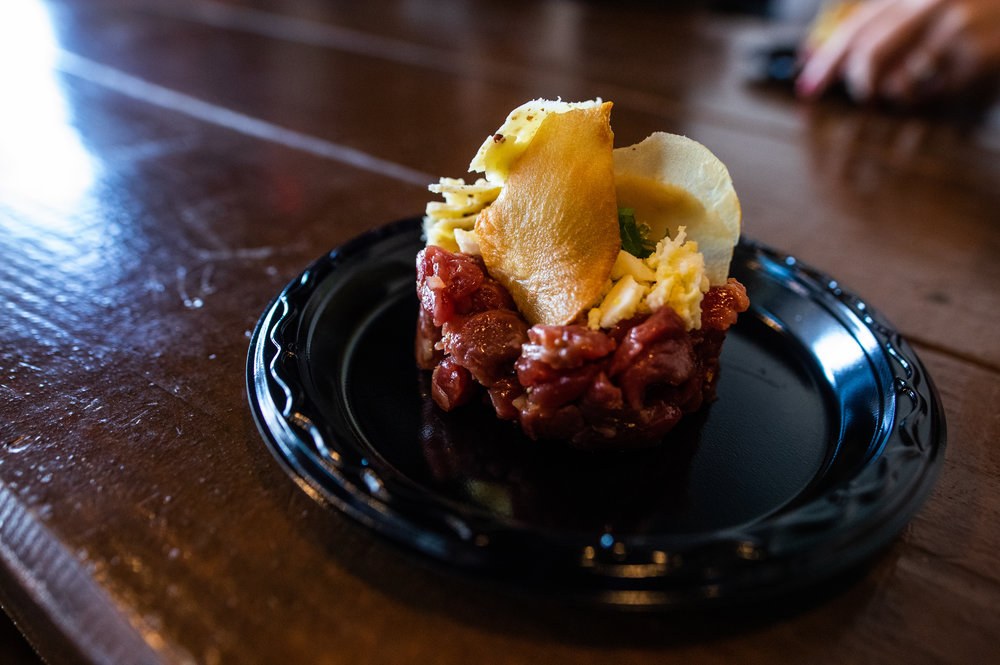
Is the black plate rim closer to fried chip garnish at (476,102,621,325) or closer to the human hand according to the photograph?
fried chip garnish at (476,102,621,325)

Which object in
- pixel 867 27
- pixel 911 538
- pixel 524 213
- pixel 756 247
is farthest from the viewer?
pixel 867 27

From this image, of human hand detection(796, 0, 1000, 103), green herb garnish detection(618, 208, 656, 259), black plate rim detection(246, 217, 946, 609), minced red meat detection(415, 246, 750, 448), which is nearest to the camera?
black plate rim detection(246, 217, 946, 609)

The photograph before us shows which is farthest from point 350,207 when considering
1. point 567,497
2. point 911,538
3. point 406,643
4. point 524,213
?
point 911,538

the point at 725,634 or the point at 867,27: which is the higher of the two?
the point at 867,27

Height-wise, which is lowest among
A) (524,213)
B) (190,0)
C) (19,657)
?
(19,657)

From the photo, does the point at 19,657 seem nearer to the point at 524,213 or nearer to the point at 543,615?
the point at 543,615

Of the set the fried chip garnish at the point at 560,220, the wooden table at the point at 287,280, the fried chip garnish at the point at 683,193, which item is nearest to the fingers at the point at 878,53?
the wooden table at the point at 287,280

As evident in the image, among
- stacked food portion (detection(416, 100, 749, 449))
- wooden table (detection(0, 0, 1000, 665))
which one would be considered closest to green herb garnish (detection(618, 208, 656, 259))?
stacked food portion (detection(416, 100, 749, 449))
